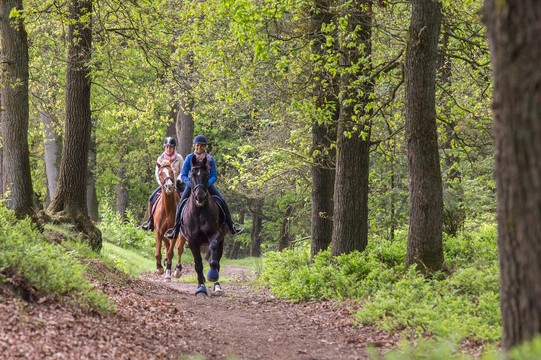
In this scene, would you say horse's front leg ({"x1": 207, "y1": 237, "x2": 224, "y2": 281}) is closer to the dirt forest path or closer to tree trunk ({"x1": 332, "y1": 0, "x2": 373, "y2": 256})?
the dirt forest path

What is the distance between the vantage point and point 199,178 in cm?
1461

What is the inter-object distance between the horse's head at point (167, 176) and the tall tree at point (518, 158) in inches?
584

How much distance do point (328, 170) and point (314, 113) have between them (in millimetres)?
2934

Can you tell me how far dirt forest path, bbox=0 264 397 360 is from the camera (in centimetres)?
712

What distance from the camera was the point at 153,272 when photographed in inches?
923

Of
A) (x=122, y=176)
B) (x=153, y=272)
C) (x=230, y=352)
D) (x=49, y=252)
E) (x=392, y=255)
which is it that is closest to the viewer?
(x=230, y=352)

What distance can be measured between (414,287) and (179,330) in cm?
381

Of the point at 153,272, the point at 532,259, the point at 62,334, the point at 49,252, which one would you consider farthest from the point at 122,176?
the point at 532,259

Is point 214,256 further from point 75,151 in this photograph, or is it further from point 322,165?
point 75,151

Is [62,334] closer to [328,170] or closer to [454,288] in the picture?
[454,288]

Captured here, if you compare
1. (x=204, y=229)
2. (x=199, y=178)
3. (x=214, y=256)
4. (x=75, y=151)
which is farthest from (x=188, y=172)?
(x=75, y=151)

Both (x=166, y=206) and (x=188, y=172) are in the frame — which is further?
(x=166, y=206)

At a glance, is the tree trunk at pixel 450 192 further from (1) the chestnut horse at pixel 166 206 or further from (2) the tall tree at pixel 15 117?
(2) the tall tree at pixel 15 117

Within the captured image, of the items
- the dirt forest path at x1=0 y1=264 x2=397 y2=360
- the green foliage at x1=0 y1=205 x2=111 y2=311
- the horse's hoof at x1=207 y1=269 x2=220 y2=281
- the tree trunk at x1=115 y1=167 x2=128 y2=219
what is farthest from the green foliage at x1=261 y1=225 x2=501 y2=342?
the tree trunk at x1=115 y1=167 x2=128 y2=219
